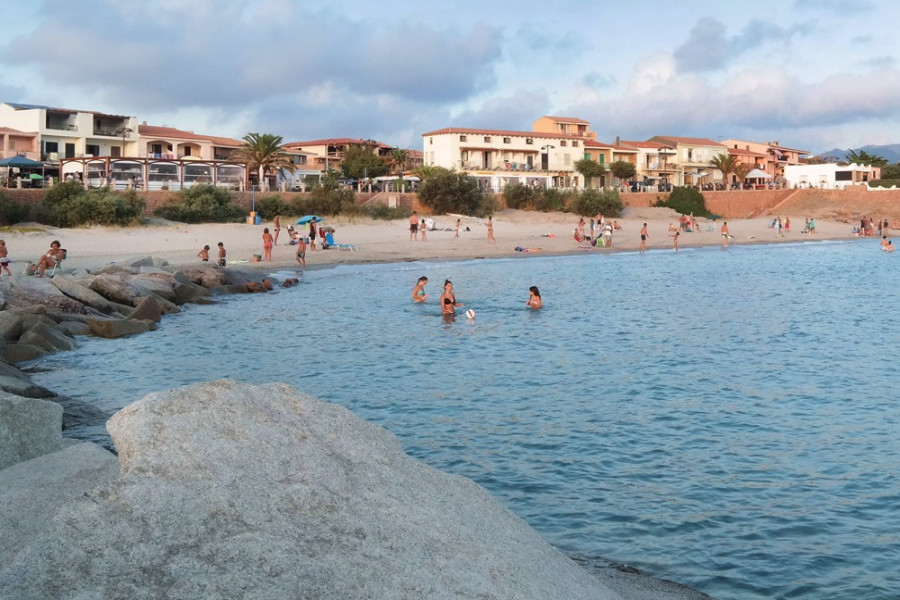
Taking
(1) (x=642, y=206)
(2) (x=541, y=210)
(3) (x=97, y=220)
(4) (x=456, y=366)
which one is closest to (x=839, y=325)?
(4) (x=456, y=366)

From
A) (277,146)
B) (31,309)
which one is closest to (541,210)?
(277,146)

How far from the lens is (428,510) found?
13.5 feet

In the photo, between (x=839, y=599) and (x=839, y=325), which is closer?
(x=839, y=599)

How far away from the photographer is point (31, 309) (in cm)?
1761

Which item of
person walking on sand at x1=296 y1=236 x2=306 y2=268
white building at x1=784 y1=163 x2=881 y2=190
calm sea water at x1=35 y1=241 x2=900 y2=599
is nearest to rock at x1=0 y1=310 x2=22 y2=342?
calm sea water at x1=35 y1=241 x2=900 y2=599

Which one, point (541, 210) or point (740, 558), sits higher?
point (541, 210)

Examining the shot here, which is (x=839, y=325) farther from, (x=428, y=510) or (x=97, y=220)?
(x=97, y=220)

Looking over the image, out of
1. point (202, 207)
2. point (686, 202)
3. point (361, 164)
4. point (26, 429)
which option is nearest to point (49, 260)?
point (202, 207)

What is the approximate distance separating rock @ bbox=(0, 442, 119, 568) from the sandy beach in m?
26.7

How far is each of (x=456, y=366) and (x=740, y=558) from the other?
8867mm

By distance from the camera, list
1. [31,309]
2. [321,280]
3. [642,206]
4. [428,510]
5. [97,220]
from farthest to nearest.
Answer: [642,206] → [97,220] → [321,280] → [31,309] → [428,510]

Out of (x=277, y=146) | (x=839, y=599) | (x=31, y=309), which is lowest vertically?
(x=839, y=599)

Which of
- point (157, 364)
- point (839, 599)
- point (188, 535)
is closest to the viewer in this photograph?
point (188, 535)

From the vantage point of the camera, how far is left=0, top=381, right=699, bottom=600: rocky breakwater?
128 inches
